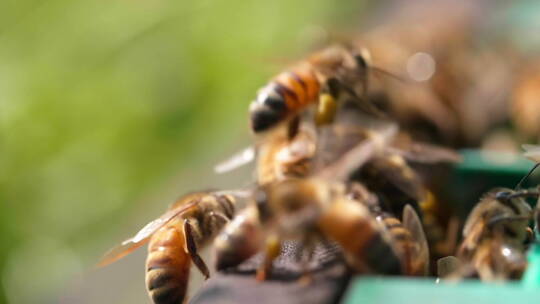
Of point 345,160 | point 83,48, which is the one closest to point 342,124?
point 345,160

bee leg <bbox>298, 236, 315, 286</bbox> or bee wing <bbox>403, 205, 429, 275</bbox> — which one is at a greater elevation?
bee leg <bbox>298, 236, 315, 286</bbox>

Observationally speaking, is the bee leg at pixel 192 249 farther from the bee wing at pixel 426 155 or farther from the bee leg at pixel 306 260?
the bee wing at pixel 426 155

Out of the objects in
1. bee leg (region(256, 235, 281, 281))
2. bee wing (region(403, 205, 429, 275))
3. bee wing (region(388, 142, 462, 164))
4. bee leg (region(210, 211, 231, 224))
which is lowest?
bee wing (region(403, 205, 429, 275))

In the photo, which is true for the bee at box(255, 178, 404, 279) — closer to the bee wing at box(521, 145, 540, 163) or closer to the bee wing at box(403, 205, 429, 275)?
the bee wing at box(403, 205, 429, 275)

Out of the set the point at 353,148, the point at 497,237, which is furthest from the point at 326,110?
the point at 497,237

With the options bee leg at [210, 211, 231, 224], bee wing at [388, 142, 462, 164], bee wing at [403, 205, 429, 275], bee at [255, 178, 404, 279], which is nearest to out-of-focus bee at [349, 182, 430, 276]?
bee wing at [403, 205, 429, 275]

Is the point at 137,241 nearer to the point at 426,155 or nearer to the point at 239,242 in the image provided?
the point at 239,242

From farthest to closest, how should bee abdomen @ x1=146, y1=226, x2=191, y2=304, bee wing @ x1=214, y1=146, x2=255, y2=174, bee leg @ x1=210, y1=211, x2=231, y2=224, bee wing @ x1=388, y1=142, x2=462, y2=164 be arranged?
bee wing @ x1=214, y1=146, x2=255, y2=174
bee wing @ x1=388, y1=142, x2=462, y2=164
bee leg @ x1=210, y1=211, x2=231, y2=224
bee abdomen @ x1=146, y1=226, x2=191, y2=304

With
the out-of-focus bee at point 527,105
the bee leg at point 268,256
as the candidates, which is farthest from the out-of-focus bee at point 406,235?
the out-of-focus bee at point 527,105
